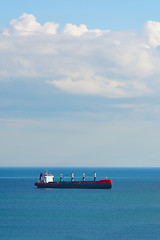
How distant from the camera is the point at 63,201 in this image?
428ft

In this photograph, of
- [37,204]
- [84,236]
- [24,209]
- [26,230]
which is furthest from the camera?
[37,204]

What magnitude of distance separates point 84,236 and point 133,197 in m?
65.5

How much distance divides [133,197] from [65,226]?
57722 millimetres

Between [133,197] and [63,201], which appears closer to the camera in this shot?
[63,201]

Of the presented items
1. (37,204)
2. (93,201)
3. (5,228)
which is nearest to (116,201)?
(93,201)

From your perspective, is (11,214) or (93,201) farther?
(93,201)

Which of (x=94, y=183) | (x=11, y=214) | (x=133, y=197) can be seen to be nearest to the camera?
(x=11, y=214)

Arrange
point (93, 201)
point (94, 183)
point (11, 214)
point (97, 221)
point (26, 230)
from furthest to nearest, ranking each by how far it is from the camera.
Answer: point (94, 183) → point (93, 201) → point (11, 214) → point (97, 221) → point (26, 230)

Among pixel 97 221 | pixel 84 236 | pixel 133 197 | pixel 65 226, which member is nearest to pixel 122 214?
pixel 97 221

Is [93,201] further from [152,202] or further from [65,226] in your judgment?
[65,226]

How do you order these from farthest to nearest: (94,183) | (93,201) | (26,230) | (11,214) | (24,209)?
A: (94,183)
(93,201)
(24,209)
(11,214)
(26,230)

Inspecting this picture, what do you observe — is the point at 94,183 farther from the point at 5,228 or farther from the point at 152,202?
the point at 5,228

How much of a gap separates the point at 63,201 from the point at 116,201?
1508 cm

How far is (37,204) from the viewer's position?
123 m
